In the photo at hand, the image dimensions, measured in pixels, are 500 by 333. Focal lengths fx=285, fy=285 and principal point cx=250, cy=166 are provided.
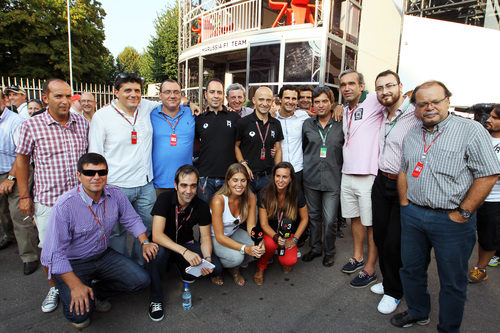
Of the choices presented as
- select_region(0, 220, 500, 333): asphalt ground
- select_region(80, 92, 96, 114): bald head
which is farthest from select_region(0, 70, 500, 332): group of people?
select_region(80, 92, 96, 114): bald head

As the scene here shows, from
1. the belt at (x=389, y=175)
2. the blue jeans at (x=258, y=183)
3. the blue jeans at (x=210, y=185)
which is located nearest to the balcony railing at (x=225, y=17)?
the blue jeans at (x=258, y=183)

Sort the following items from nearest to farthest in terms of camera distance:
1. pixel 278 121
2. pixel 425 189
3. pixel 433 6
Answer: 1. pixel 425 189
2. pixel 278 121
3. pixel 433 6

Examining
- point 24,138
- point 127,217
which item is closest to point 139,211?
point 127,217

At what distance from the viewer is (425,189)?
225 centimetres

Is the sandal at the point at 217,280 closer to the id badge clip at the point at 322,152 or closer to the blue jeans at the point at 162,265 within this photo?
the blue jeans at the point at 162,265

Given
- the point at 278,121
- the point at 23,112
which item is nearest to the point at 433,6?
the point at 278,121

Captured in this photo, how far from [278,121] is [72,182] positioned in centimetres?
258

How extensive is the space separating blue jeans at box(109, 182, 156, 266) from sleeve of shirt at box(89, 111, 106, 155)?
1.61 ft

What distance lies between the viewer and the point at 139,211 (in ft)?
10.9

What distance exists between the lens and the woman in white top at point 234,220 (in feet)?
10.5

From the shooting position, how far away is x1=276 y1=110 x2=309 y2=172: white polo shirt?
397cm

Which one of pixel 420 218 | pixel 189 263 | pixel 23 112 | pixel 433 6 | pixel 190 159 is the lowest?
pixel 189 263

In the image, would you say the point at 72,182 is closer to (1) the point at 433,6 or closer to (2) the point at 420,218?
(2) the point at 420,218

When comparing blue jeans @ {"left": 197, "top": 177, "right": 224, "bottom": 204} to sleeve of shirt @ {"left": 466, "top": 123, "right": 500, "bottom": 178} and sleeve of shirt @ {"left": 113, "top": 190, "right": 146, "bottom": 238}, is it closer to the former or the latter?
sleeve of shirt @ {"left": 113, "top": 190, "right": 146, "bottom": 238}
